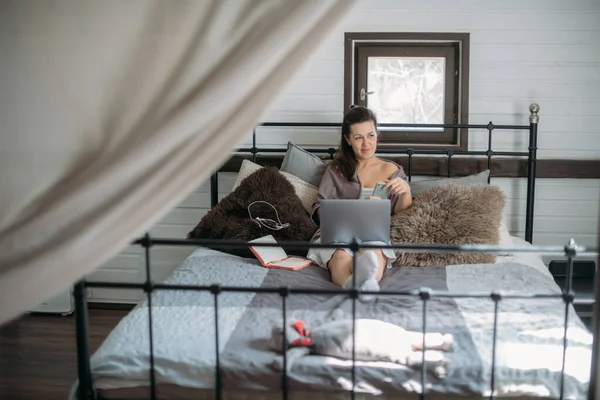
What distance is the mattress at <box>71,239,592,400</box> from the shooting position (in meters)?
1.79

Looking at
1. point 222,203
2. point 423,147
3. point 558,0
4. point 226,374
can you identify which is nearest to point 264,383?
point 226,374

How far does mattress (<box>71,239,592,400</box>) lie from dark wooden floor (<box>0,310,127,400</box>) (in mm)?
830

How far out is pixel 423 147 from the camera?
361 cm

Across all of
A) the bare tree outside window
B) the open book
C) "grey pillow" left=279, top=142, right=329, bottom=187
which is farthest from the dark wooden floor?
the bare tree outside window

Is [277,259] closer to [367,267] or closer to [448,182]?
[367,267]

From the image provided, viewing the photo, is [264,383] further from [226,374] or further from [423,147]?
[423,147]

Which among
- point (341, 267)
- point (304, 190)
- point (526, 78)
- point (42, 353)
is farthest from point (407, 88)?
point (42, 353)

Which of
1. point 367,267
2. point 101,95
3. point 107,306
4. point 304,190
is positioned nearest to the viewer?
point 101,95

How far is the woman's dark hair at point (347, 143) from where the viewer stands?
3.06m

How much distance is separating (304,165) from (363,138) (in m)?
0.45

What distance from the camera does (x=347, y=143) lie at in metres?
3.17

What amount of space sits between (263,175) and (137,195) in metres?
2.06

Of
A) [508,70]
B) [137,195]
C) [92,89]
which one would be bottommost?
[137,195]

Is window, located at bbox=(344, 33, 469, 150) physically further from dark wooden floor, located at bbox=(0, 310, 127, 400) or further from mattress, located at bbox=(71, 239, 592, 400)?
dark wooden floor, located at bbox=(0, 310, 127, 400)
